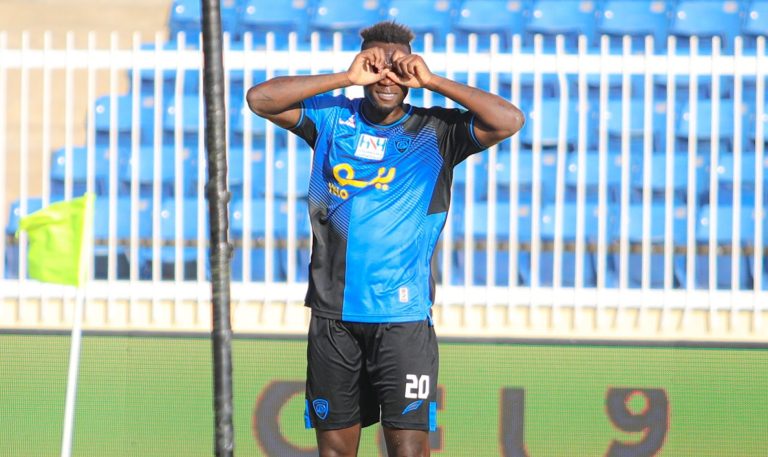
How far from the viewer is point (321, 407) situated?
12.6 ft

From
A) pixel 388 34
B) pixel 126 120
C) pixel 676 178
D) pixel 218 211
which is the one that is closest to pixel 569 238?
pixel 676 178

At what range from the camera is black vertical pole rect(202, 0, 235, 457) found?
2736 mm

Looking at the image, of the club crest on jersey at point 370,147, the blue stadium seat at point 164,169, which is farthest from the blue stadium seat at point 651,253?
the club crest on jersey at point 370,147

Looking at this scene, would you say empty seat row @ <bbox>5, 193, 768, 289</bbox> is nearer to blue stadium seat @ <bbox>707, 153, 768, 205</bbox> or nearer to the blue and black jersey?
blue stadium seat @ <bbox>707, 153, 768, 205</bbox>

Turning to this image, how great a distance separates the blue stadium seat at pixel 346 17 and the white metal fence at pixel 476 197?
162 cm

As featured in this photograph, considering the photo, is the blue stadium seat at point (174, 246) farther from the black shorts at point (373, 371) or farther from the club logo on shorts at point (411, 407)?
the club logo on shorts at point (411, 407)

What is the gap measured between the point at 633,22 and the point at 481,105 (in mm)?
→ 5001

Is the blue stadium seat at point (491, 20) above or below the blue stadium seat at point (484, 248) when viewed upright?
above

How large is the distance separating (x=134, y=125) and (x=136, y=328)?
42.1 inches

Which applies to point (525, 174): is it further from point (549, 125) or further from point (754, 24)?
point (754, 24)

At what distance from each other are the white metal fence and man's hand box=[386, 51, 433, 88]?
2368mm

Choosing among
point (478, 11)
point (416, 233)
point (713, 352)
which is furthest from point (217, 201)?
point (478, 11)

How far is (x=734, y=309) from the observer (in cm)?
591

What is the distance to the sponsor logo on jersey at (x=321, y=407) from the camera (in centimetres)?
383
